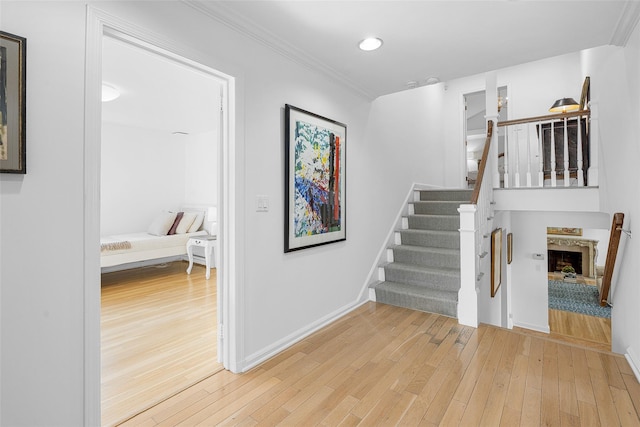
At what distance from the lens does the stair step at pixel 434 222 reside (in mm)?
4184

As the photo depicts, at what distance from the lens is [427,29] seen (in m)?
2.27

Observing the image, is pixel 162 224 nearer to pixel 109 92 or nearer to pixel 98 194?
pixel 109 92

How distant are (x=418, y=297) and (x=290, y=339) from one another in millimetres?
1543

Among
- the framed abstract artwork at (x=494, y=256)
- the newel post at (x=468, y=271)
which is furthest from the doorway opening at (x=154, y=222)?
the framed abstract artwork at (x=494, y=256)

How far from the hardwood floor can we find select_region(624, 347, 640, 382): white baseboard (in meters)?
0.04

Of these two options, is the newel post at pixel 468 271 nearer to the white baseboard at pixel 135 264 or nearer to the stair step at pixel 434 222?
the stair step at pixel 434 222

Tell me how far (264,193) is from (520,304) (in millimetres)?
5810

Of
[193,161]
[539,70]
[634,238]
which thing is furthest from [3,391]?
[539,70]

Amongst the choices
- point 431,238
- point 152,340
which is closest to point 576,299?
point 431,238

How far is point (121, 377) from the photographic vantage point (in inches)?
87.4

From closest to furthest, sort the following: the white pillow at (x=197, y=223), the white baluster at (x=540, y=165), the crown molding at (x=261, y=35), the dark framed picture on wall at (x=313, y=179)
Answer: the crown molding at (x=261, y=35), the dark framed picture on wall at (x=313, y=179), the white baluster at (x=540, y=165), the white pillow at (x=197, y=223)

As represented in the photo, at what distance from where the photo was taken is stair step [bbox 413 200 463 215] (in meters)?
4.57

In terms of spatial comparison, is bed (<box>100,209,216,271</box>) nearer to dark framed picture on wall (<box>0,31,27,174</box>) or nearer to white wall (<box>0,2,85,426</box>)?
white wall (<box>0,2,85,426</box>)

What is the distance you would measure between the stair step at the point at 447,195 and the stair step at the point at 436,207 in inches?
5.0
